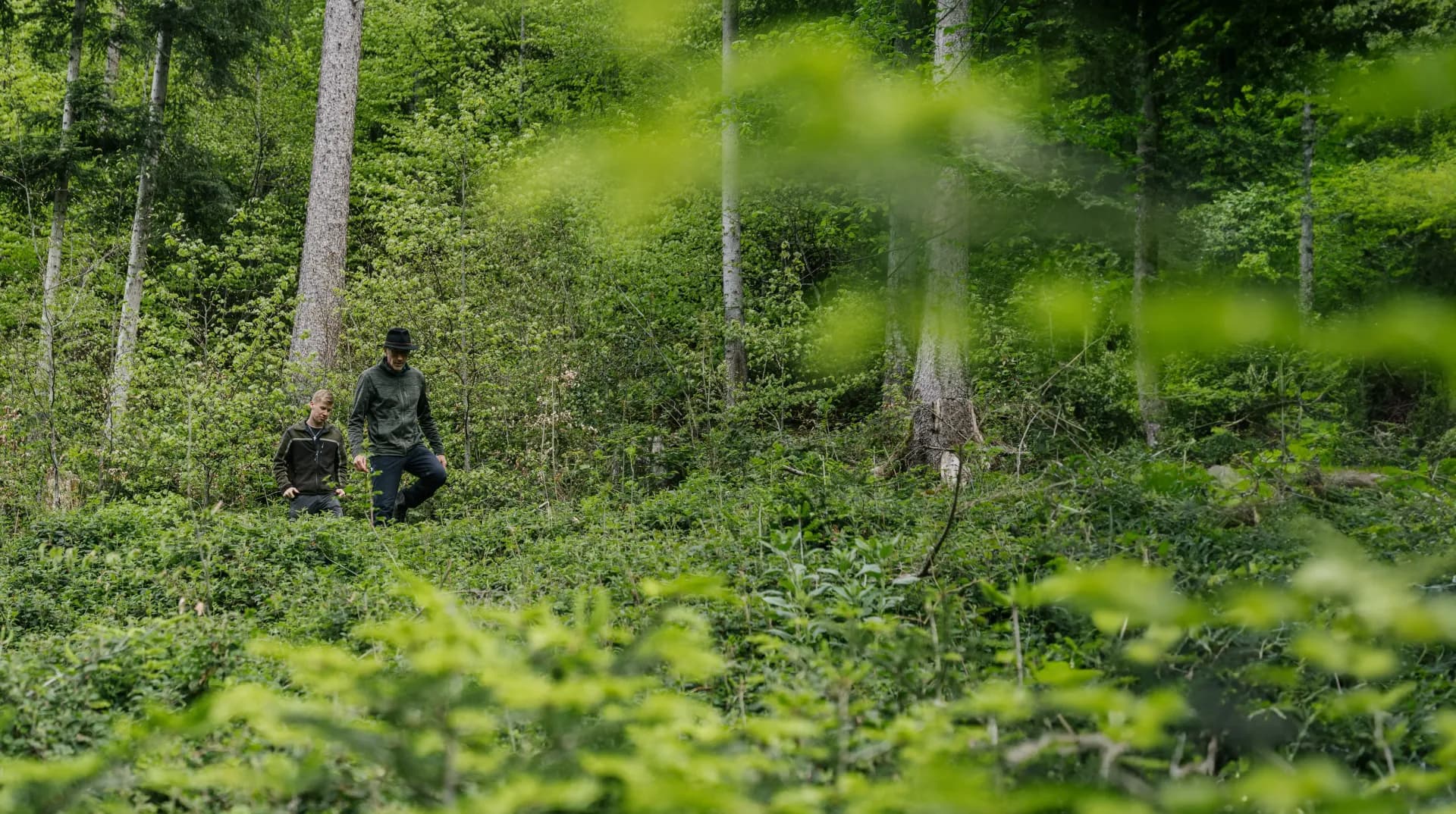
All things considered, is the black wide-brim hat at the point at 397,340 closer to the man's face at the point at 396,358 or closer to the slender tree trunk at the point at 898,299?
the man's face at the point at 396,358

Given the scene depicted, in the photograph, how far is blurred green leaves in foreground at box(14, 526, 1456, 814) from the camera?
1525 mm

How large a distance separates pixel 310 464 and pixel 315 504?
388mm

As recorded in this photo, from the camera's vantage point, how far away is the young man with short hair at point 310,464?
9.66 metres

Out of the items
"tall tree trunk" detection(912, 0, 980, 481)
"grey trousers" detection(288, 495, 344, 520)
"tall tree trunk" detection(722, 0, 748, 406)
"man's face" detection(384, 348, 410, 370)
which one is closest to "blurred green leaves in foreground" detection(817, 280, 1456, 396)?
"tall tree trunk" detection(912, 0, 980, 481)

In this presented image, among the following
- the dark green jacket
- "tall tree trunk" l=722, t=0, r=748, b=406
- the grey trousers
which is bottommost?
the grey trousers

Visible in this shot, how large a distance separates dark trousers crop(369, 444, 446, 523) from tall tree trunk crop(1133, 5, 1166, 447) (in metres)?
6.55

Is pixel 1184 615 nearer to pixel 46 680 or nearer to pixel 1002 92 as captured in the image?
pixel 1002 92

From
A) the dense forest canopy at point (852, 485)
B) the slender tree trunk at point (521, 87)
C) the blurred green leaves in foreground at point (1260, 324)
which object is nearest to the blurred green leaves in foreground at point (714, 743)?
the dense forest canopy at point (852, 485)

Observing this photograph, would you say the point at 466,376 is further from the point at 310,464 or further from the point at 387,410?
the point at 387,410

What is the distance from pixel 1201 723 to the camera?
2496 mm

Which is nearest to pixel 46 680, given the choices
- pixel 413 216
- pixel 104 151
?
pixel 413 216

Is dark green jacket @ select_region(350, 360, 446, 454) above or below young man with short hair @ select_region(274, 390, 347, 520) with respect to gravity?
above

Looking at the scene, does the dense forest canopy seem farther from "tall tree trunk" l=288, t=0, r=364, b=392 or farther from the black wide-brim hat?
the black wide-brim hat

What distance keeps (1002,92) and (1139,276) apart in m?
0.75
